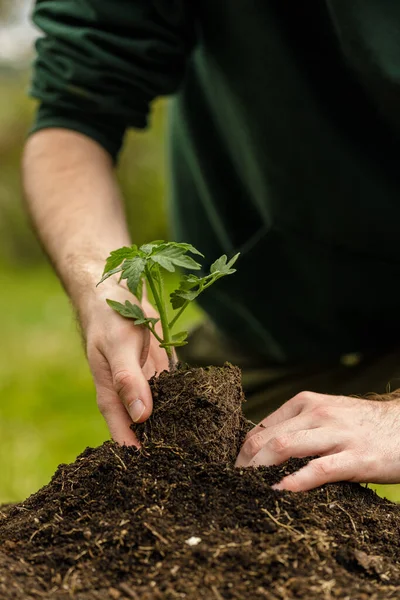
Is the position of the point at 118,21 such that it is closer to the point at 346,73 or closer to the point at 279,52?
the point at 279,52

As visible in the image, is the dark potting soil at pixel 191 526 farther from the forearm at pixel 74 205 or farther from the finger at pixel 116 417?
the forearm at pixel 74 205

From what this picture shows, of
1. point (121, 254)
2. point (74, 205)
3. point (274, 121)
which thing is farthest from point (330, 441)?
point (274, 121)

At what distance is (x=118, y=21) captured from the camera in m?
2.78

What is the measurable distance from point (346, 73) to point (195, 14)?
2.18 ft

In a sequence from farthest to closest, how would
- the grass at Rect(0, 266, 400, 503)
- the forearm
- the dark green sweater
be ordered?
1. the grass at Rect(0, 266, 400, 503)
2. the dark green sweater
3. the forearm

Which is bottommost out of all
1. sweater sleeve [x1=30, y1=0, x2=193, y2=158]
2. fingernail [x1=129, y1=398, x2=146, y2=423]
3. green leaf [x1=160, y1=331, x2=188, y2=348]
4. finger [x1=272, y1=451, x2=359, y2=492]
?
finger [x1=272, y1=451, x2=359, y2=492]

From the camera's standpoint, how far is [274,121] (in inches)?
119

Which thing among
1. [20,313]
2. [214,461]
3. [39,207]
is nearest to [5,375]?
[20,313]

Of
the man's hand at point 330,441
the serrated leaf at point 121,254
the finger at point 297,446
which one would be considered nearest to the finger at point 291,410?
the man's hand at point 330,441

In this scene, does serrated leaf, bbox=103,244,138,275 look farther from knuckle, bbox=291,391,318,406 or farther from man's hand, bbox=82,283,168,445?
knuckle, bbox=291,391,318,406

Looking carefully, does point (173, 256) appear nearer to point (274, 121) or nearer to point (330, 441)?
point (330, 441)

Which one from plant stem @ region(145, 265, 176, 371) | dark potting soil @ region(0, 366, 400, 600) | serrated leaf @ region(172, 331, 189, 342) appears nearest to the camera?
dark potting soil @ region(0, 366, 400, 600)

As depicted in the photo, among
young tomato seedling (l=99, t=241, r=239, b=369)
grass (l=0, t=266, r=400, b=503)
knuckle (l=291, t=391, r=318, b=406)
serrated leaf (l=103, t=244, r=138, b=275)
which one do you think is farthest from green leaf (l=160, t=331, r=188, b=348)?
grass (l=0, t=266, r=400, b=503)

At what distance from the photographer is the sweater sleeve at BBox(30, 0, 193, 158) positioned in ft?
9.16
